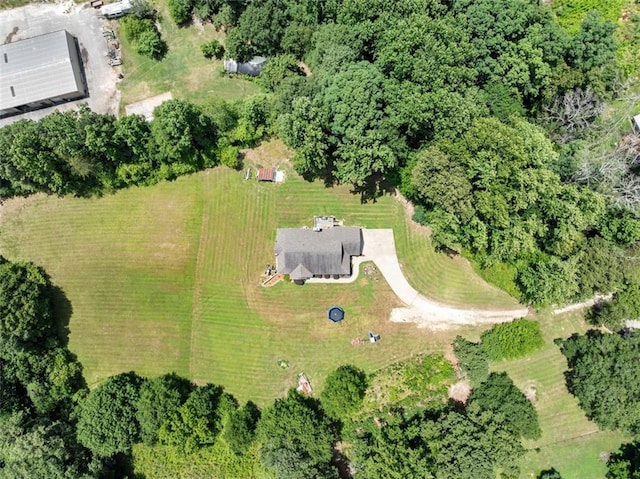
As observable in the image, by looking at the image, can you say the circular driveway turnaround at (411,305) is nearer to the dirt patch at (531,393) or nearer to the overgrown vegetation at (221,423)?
the overgrown vegetation at (221,423)

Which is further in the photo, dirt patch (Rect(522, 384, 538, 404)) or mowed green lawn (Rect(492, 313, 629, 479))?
dirt patch (Rect(522, 384, 538, 404))

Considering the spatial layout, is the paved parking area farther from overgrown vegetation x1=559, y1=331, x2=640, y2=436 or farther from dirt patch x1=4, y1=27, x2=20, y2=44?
overgrown vegetation x1=559, y1=331, x2=640, y2=436

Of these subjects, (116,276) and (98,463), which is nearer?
(98,463)

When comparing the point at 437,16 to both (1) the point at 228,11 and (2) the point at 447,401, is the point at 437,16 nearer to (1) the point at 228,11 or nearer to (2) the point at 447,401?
(1) the point at 228,11

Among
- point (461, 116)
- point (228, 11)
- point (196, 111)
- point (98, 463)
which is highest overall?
point (228, 11)

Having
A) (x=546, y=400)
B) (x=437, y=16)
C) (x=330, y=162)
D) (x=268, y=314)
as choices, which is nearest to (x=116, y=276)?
(x=268, y=314)

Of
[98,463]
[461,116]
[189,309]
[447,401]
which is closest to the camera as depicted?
[461,116]

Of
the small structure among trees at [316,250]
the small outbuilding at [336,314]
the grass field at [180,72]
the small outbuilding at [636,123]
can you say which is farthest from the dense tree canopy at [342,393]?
the small outbuilding at [636,123]

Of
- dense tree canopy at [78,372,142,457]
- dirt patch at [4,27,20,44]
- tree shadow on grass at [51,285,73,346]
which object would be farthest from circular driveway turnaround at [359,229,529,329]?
dirt patch at [4,27,20,44]
